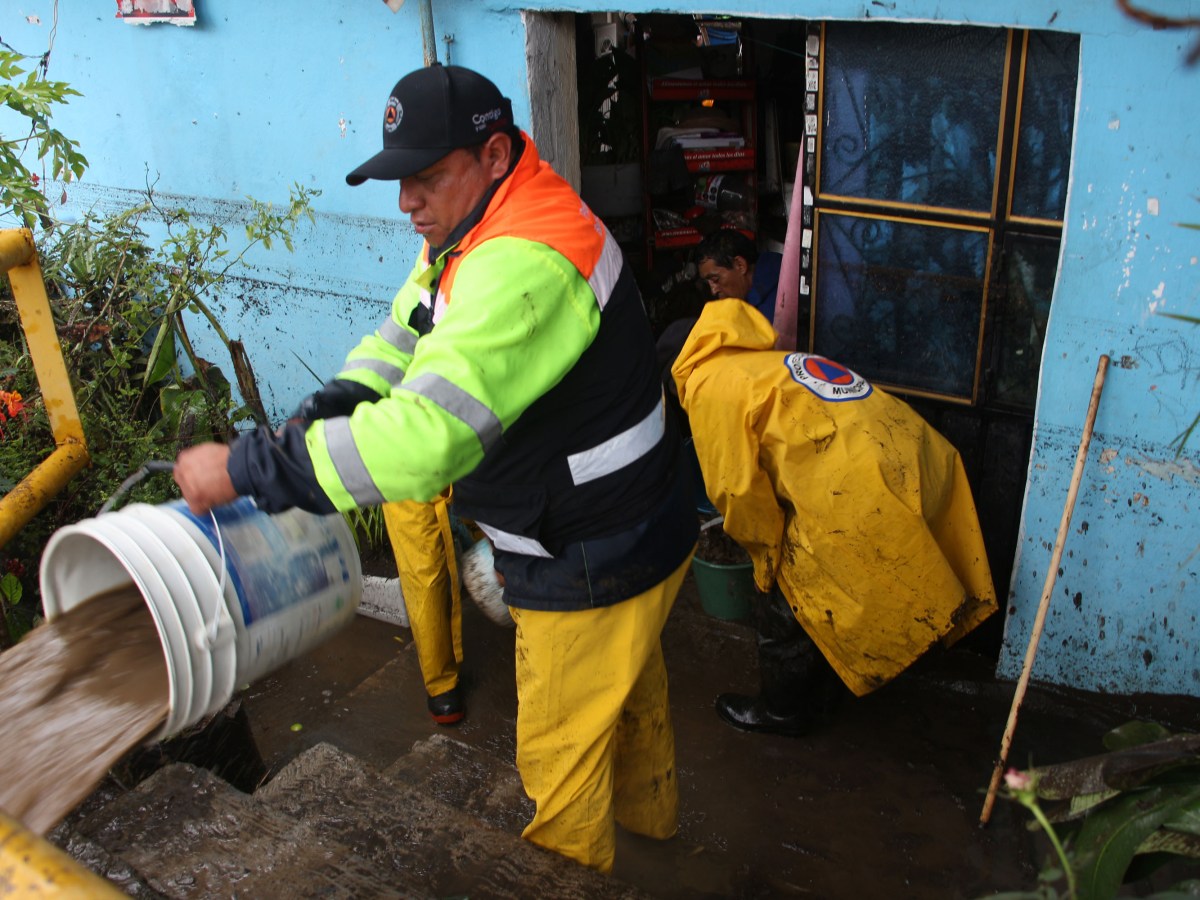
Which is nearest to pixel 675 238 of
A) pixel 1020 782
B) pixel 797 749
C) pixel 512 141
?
pixel 797 749

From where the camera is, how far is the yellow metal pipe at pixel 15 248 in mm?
2428

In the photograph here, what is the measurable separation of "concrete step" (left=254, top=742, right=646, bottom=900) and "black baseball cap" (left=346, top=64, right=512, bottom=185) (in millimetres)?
1570

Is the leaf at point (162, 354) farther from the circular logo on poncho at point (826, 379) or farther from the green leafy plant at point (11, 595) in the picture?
the circular logo on poncho at point (826, 379)

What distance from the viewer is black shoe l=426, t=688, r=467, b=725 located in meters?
3.98

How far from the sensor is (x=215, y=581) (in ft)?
6.98

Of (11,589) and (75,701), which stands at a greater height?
(75,701)

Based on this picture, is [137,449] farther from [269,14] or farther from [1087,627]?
[1087,627]

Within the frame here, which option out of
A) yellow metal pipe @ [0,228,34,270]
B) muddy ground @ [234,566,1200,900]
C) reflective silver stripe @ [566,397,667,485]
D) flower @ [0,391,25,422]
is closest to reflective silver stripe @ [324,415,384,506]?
reflective silver stripe @ [566,397,667,485]

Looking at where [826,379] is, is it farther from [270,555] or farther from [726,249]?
[270,555]

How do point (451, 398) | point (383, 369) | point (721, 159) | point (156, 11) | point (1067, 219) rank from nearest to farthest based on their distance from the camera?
point (451, 398) < point (383, 369) < point (1067, 219) < point (156, 11) < point (721, 159)

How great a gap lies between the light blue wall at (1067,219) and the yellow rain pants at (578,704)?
1.60 m

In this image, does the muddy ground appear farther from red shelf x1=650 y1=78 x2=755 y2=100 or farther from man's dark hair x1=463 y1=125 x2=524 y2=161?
red shelf x1=650 y1=78 x2=755 y2=100

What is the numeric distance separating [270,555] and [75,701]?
1.62 feet

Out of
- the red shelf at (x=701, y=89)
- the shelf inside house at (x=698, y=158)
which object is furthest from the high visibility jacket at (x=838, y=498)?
the red shelf at (x=701, y=89)
